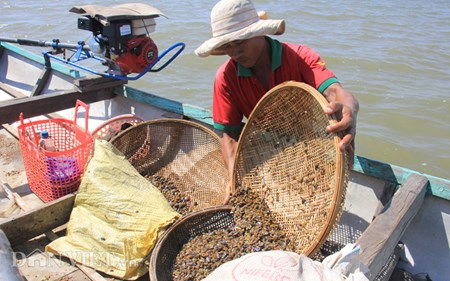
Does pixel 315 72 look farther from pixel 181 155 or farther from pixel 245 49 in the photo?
pixel 181 155

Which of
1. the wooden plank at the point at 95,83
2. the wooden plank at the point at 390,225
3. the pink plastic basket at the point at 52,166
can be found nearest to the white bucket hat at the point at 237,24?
the wooden plank at the point at 390,225

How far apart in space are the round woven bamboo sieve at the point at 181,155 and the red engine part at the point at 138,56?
2.26ft

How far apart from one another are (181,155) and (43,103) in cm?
123

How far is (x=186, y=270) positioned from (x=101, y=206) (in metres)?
0.65

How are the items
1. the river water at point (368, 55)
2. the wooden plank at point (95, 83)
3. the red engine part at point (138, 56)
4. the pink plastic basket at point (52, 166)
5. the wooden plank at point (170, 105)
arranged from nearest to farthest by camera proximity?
1. the pink plastic basket at point (52, 166)
2. the wooden plank at point (170, 105)
3. the red engine part at point (138, 56)
4. the wooden plank at point (95, 83)
5. the river water at point (368, 55)

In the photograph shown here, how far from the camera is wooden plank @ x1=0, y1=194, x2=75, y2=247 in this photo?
224cm

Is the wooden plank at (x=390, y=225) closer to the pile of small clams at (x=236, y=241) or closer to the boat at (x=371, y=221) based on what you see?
the boat at (x=371, y=221)

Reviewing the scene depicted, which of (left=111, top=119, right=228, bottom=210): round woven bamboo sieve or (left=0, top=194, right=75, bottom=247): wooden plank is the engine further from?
(left=0, top=194, right=75, bottom=247): wooden plank

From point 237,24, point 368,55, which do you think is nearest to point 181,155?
point 237,24

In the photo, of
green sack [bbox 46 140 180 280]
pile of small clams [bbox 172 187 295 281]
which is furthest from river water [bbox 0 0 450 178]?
green sack [bbox 46 140 180 280]

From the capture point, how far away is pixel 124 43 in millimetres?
3246

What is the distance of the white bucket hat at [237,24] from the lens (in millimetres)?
1968

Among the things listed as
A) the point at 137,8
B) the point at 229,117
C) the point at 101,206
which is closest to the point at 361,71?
the point at 137,8

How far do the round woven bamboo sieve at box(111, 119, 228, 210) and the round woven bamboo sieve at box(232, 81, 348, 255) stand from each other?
45cm
